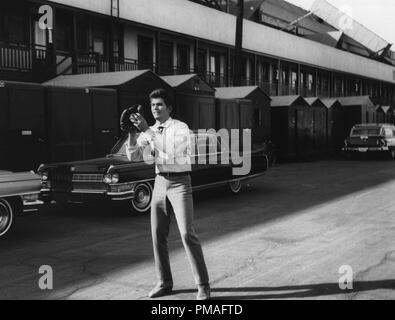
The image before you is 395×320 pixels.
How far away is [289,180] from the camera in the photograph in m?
15.8

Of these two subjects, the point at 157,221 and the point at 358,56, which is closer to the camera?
the point at 157,221

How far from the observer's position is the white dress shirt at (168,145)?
4910mm

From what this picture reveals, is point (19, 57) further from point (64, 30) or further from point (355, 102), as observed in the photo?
point (355, 102)

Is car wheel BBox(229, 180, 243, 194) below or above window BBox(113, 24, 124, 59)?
below

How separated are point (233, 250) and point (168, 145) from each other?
8.04 ft

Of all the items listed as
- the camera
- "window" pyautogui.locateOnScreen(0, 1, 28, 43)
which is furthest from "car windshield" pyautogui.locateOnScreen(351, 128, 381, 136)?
the camera

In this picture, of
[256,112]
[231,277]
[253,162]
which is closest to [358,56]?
[256,112]

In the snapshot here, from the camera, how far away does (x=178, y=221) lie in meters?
4.83

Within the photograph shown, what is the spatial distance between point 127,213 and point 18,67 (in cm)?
1030

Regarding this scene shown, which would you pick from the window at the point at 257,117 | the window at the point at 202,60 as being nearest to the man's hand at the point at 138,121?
the window at the point at 257,117

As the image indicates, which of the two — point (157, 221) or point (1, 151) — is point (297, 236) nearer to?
point (157, 221)

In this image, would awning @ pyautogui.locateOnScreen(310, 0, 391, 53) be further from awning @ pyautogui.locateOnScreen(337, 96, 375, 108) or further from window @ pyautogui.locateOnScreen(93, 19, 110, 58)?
window @ pyautogui.locateOnScreen(93, 19, 110, 58)

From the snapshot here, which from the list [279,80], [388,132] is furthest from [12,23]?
[279,80]

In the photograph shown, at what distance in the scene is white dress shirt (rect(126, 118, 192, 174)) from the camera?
4910 millimetres
